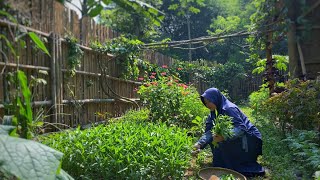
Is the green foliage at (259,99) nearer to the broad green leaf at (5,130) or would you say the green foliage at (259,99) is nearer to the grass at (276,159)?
the grass at (276,159)

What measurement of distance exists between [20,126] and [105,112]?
6.39 meters

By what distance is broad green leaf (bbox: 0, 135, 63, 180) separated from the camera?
74cm

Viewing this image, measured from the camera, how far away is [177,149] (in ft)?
10.3

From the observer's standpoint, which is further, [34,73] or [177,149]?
[34,73]

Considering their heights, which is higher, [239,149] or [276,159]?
[239,149]

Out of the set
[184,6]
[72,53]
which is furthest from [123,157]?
[72,53]

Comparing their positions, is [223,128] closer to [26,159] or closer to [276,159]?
[276,159]

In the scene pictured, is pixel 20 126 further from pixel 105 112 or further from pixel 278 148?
pixel 105 112

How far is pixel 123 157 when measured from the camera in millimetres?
2881

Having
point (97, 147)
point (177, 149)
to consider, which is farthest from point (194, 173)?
point (97, 147)

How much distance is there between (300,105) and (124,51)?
4571mm

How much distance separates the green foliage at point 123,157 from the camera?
2.86 metres

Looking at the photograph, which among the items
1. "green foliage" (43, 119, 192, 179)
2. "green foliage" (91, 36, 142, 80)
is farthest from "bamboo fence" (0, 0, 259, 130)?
"green foliage" (43, 119, 192, 179)

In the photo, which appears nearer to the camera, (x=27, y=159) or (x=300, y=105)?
(x=27, y=159)
